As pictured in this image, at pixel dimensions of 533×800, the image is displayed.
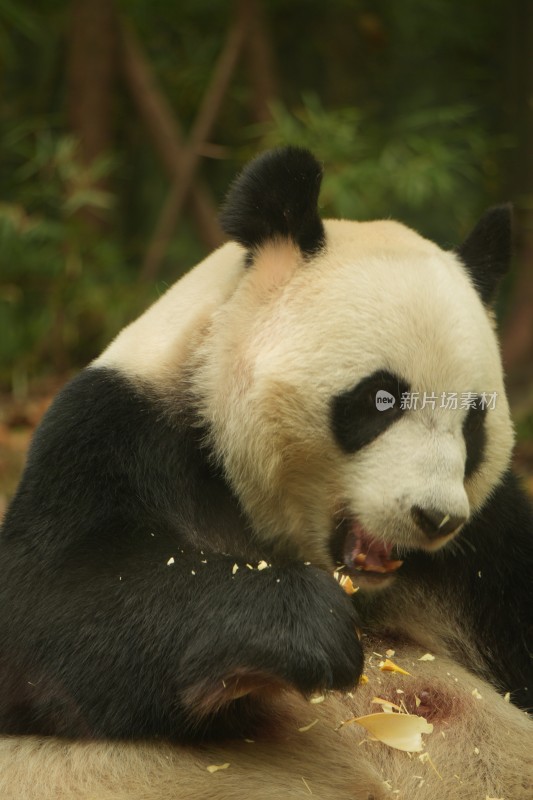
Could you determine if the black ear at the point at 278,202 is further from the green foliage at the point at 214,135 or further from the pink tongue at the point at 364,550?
the green foliage at the point at 214,135

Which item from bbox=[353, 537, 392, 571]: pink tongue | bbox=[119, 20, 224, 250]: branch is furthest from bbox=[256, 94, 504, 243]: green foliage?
bbox=[353, 537, 392, 571]: pink tongue

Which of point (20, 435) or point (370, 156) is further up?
point (370, 156)

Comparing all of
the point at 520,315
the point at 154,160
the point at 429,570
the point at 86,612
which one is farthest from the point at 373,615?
the point at 154,160

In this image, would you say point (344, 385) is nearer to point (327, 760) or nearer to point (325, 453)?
point (325, 453)

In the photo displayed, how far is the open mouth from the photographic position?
3104mm

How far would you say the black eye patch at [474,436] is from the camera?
3092 mm

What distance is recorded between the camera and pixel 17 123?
9680 millimetres

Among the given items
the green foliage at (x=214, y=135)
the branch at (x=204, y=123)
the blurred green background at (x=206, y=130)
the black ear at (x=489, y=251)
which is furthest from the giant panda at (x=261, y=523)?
the branch at (x=204, y=123)

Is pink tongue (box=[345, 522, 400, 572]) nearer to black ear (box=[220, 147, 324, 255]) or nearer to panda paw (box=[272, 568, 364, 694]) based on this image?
panda paw (box=[272, 568, 364, 694])

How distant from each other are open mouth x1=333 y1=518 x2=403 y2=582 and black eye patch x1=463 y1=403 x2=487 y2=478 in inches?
13.4

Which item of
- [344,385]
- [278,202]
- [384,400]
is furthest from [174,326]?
[384,400]

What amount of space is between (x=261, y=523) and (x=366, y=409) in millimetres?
493

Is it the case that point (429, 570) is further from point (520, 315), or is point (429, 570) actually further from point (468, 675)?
point (520, 315)

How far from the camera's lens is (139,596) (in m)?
2.82
